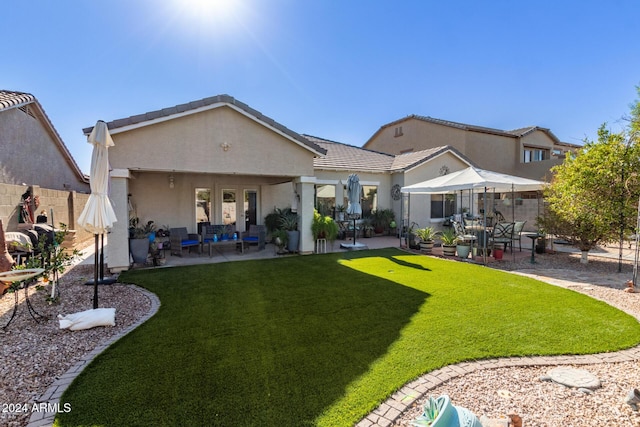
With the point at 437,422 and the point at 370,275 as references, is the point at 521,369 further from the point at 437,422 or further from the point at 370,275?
the point at 370,275

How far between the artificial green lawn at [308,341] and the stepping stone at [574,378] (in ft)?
1.66

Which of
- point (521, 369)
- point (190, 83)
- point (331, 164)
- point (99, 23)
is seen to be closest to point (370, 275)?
point (521, 369)

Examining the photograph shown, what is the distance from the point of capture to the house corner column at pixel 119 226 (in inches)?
377

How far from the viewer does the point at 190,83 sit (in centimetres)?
1412

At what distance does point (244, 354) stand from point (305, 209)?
8520 millimetres

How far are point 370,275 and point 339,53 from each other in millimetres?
12199

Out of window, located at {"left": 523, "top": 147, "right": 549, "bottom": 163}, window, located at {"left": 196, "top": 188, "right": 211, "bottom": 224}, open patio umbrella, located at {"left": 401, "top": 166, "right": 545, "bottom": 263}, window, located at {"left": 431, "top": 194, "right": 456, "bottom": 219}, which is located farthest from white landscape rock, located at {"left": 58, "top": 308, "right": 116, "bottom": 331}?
window, located at {"left": 523, "top": 147, "right": 549, "bottom": 163}

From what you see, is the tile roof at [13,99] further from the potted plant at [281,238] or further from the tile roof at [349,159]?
the tile roof at [349,159]

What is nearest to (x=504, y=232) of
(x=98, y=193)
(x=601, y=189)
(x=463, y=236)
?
(x=463, y=236)

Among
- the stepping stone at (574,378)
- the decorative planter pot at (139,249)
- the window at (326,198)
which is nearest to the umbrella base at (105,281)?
the decorative planter pot at (139,249)

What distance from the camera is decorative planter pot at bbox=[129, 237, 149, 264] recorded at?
1031cm

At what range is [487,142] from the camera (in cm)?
2719

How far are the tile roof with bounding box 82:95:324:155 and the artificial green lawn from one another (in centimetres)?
470

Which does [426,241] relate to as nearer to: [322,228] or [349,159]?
[322,228]
